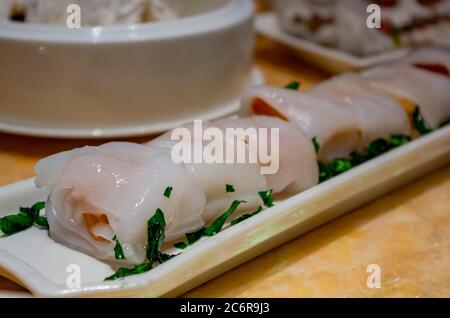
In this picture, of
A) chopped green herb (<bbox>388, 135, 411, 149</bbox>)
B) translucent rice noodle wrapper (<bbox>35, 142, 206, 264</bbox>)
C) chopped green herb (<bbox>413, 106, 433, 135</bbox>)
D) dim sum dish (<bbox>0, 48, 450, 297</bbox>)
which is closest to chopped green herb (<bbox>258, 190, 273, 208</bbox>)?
dim sum dish (<bbox>0, 48, 450, 297</bbox>)

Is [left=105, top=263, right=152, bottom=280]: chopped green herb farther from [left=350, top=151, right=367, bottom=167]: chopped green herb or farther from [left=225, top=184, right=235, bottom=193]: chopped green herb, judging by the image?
[left=350, top=151, right=367, bottom=167]: chopped green herb

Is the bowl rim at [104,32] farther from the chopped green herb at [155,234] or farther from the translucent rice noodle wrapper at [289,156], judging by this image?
the chopped green herb at [155,234]

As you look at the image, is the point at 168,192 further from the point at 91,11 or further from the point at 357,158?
the point at 91,11

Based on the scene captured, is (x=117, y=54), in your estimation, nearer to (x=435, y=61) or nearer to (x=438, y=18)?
(x=435, y=61)

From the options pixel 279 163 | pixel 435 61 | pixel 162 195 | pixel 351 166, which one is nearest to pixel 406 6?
pixel 435 61

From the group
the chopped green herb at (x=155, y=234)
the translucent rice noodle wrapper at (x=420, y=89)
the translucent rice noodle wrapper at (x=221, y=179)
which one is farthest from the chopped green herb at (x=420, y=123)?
the chopped green herb at (x=155, y=234)

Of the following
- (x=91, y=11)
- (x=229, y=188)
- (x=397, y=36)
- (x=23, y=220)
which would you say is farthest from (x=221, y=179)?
(x=397, y=36)
